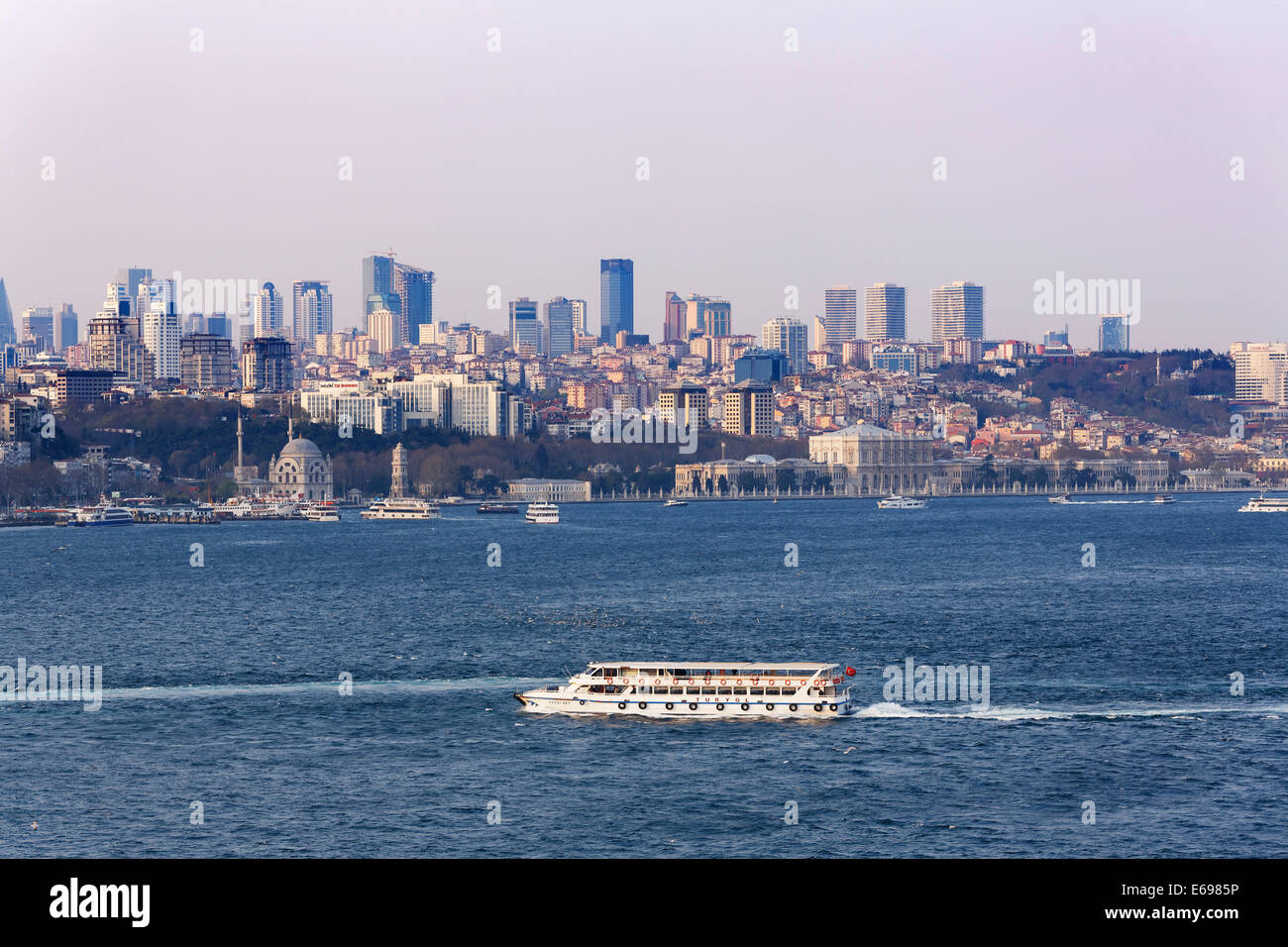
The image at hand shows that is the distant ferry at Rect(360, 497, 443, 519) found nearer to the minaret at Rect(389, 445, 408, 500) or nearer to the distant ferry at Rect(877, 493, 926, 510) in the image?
the minaret at Rect(389, 445, 408, 500)

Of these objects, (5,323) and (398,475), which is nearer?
(398,475)

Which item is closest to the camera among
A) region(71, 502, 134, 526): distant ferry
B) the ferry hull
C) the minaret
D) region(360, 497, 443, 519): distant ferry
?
the ferry hull

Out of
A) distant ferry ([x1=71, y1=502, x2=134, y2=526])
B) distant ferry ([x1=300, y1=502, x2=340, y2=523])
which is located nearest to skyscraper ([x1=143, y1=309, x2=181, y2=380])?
distant ferry ([x1=300, y1=502, x2=340, y2=523])

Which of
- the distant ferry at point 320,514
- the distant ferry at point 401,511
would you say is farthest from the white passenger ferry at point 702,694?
the distant ferry at point 401,511

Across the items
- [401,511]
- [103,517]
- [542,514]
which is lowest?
[401,511]

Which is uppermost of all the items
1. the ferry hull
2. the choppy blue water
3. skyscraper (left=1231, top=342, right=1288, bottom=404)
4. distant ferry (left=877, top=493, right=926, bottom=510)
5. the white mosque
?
skyscraper (left=1231, top=342, right=1288, bottom=404)

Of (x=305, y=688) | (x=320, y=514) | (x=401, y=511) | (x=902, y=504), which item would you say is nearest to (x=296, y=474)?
(x=401, y=511)

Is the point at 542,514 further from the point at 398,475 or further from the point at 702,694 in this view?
the point at 702,694
